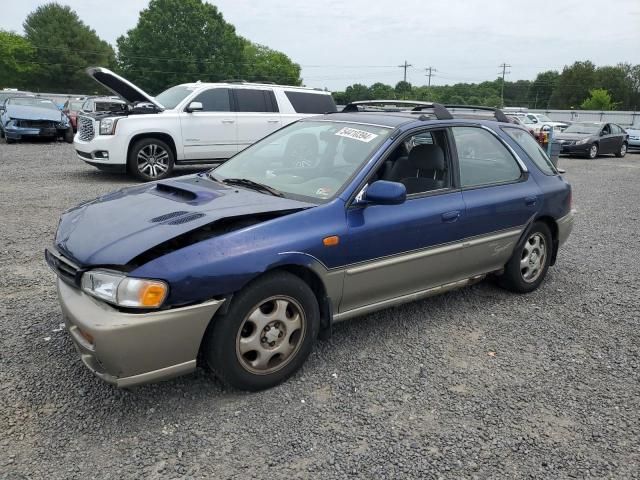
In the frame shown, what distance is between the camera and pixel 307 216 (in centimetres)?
313

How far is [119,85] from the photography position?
9586 millimetres

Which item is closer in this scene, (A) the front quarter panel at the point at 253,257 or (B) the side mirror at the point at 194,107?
(A) the front quarter panel at the point at 253,257

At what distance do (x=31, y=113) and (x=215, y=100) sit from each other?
9.98 meters

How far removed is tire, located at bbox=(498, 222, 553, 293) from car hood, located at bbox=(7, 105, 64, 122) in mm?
16771

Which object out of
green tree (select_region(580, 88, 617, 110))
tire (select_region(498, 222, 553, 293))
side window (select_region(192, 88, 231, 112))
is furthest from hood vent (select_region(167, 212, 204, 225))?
green tree (select_region(580, 88, 617, 110))

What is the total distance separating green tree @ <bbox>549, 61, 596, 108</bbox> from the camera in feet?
298

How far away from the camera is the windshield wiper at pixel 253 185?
11.5 feet

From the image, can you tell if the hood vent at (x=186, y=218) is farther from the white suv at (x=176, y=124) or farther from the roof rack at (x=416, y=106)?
the white suv at (x=176, y=124)

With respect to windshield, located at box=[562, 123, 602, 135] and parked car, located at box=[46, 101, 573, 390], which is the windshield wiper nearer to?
parked car, located at box=[46, 101, 573, 390]

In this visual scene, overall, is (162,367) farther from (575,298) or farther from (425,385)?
(575,298)

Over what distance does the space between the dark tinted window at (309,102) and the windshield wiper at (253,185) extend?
787 centimetres

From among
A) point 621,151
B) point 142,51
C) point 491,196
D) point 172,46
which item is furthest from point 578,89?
point 491,196

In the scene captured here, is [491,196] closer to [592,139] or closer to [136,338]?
[136,338]

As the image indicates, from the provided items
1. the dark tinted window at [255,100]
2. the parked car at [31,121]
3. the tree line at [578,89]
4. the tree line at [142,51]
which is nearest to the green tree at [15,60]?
the tree line at [142,51]
